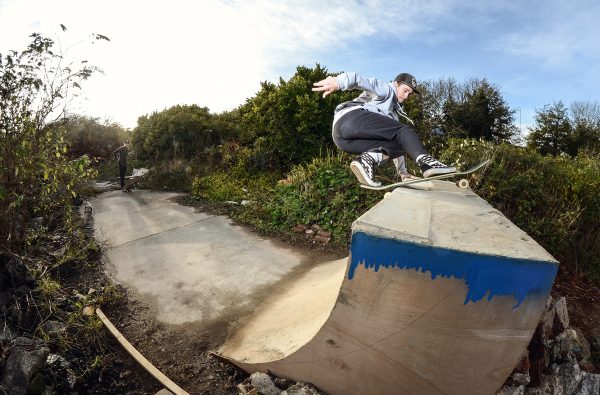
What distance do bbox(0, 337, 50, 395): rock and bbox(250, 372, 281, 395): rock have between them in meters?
→ 1.49

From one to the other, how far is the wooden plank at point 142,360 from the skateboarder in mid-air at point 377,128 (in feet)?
7.65

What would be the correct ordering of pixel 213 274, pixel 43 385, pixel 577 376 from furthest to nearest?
1. pixel 213 274
2. pixel 577 376
3. pixel 43 385

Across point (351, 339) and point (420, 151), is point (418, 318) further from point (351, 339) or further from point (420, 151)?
point (420, 151)

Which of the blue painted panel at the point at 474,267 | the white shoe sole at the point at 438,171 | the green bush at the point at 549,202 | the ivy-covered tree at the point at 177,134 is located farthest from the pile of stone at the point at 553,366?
the ivy-covered tree at the point at 177,134

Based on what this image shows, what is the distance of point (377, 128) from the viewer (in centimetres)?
334

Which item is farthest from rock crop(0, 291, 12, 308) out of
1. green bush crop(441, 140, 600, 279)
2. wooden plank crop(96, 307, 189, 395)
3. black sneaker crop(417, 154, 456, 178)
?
green bush crop(441, 140, 600, 279)

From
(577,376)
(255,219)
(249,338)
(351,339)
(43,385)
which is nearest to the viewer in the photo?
(351,339)

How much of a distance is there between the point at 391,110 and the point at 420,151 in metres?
0.55

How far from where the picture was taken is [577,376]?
2568mm

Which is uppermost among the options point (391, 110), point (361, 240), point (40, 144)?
point (391, 110)

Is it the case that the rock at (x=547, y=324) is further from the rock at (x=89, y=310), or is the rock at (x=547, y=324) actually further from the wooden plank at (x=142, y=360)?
the rock at (x=89, y=310)

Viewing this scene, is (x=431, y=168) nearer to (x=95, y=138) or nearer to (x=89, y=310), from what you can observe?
(x=89, y=310)

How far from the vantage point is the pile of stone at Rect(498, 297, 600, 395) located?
7.79 ft

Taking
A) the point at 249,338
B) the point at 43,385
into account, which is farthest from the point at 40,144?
the point at 249,338
